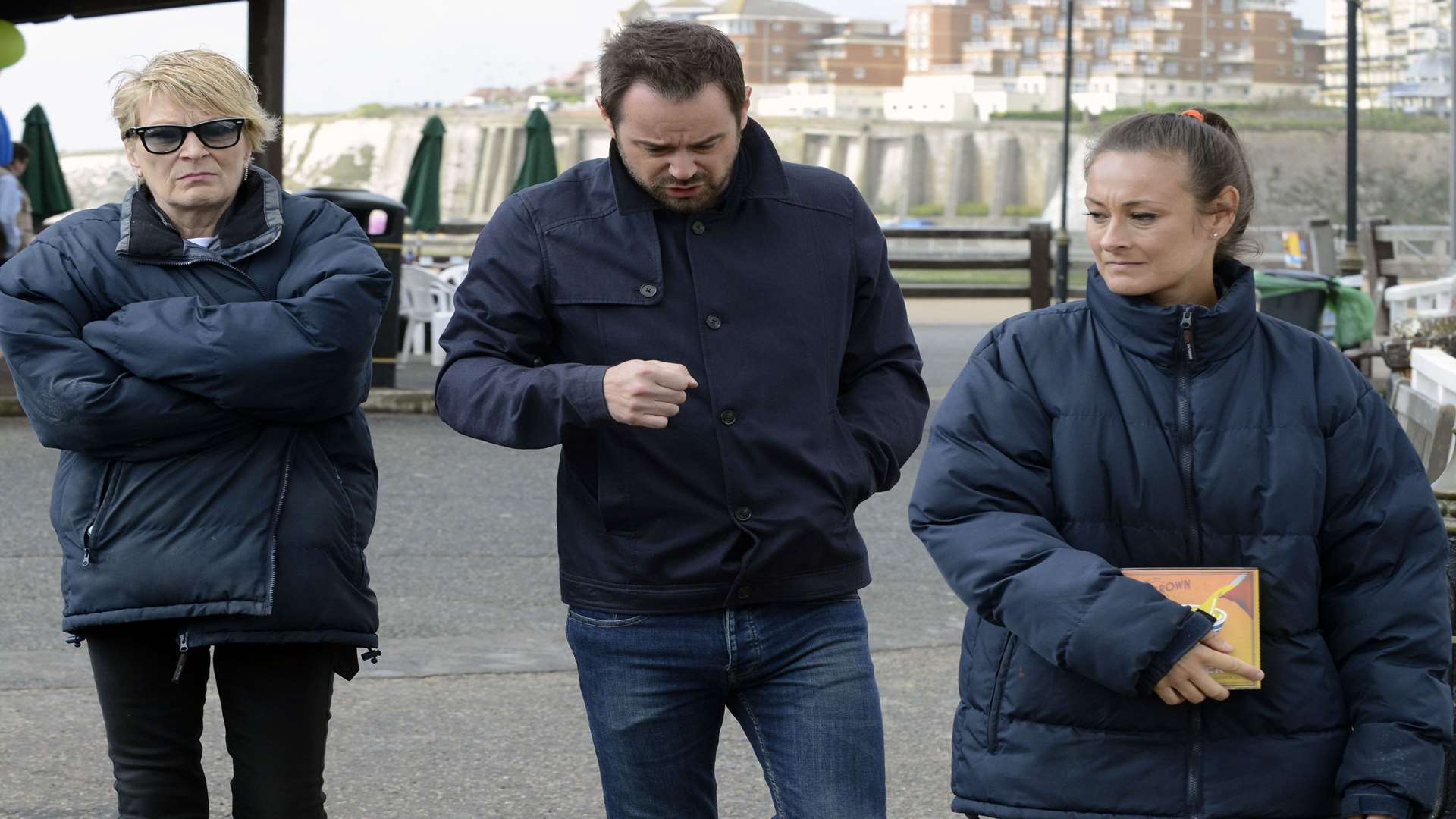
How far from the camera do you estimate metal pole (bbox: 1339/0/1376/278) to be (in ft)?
50.3

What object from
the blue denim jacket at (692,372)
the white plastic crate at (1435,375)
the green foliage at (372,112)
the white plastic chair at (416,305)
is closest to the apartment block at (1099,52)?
the green foliage at (372,112)

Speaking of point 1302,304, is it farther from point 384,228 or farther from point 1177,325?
point 1177,325

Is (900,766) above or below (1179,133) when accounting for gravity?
below

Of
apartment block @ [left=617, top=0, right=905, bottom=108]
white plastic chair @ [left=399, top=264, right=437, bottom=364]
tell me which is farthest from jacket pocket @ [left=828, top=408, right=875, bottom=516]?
apartment block @ [left=617, top=0, right=905, bottom=108]

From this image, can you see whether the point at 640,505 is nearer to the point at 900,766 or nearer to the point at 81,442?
the point at 81,442

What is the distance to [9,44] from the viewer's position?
10.8 metres

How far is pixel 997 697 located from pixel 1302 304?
31.1 feet

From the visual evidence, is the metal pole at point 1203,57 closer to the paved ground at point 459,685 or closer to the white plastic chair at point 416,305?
the white plastic chair at point 416,305

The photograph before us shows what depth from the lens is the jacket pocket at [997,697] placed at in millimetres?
2301

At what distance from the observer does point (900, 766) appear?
14.6 ft

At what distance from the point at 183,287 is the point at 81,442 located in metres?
0.29

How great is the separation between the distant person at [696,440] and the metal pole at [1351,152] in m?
13.4

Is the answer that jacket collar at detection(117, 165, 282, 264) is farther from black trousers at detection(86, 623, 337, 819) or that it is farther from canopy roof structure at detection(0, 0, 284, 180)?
canopy roof structure at detection(0, 0, 284, 180)

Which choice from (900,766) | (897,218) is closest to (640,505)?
(900,766)
